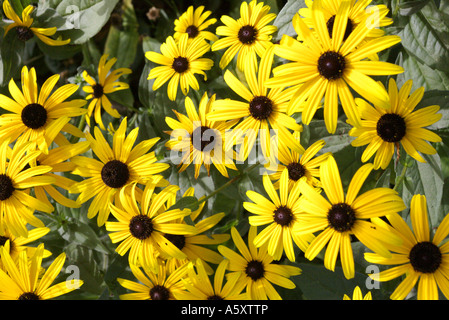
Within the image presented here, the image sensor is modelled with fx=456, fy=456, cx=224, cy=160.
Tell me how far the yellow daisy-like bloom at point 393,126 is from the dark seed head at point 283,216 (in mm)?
236

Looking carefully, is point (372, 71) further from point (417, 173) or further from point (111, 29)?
point (111, 29)

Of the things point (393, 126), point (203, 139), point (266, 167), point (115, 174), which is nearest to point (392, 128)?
point (393, 126)

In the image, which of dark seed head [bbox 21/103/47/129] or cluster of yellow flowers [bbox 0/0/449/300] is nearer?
cluster of yellow flowers [bbox 0/0/449/300]

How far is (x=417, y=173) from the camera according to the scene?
4.11 feet

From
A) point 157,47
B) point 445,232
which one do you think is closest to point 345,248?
point 445,232

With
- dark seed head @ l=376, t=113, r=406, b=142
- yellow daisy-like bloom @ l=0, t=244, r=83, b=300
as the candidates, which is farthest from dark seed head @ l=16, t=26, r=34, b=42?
dark seed head @ l=376, t=113, r=406, b=142

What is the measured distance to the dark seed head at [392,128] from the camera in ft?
3.61

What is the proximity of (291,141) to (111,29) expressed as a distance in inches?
48.6

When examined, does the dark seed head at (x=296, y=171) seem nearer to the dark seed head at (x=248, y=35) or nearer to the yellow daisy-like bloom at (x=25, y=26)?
the dark seed head at (x=248, y=35)

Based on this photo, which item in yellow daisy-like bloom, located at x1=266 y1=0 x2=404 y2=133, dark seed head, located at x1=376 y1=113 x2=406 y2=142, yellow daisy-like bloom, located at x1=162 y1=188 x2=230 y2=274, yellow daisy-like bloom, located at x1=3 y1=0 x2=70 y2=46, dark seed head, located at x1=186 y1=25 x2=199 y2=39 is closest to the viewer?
yellow daisy-like bloom, located at x1=266 y1=0 x2=404 y2=133

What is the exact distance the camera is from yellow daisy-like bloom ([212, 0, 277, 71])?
133 centimetres

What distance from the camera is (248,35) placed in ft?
4.46

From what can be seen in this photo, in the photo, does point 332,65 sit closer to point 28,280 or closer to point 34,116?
point 34,116

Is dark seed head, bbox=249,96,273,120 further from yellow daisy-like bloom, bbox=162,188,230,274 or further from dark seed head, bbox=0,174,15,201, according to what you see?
dark seed head, bbox=0,174,15,201
